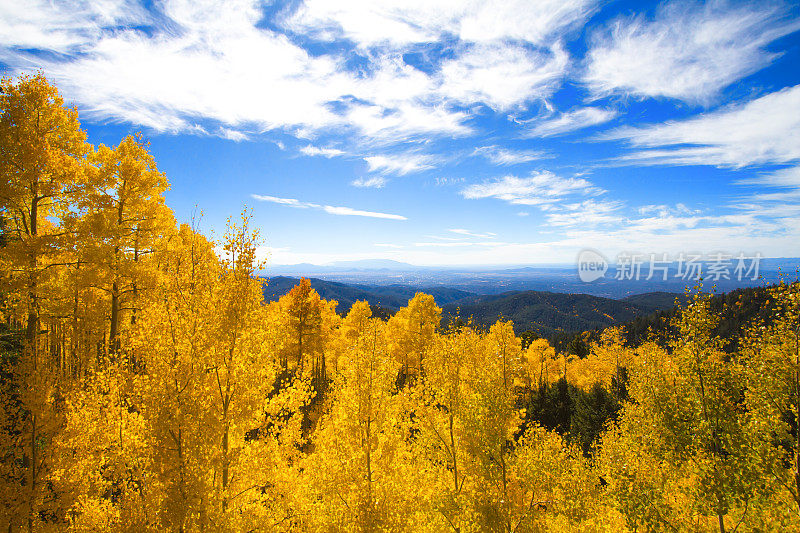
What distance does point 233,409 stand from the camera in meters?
9.59

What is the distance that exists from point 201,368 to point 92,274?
7.55 metres

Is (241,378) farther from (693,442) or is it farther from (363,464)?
(693,442)

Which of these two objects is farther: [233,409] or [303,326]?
[303,326]

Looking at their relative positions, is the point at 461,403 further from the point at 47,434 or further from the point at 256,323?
the point at 47,434

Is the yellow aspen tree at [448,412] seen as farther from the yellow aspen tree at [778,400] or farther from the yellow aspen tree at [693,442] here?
the yellow aspen tree at [778,400]

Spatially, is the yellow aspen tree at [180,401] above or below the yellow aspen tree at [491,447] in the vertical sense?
above

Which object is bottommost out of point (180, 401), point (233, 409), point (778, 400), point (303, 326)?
point (303, 326)

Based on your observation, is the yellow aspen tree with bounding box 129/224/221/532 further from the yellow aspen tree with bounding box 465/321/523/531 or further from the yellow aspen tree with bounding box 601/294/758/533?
the yellow aspen tree with bounding box 601/294/758/533

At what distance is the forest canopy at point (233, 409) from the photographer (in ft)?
30.7

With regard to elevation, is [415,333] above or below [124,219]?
below

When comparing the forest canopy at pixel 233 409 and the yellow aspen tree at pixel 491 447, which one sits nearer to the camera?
the forest canopy at pixel 233 409

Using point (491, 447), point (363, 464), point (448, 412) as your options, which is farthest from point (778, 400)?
point (363, 464)

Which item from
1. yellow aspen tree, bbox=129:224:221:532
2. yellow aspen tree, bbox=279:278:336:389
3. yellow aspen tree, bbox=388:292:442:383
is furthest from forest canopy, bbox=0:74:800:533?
yellow aspen tree, bbox=388:292:442:383

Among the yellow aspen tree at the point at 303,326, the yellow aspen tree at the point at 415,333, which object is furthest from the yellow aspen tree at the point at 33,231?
the yellow aspen tree at the point at 415,333
